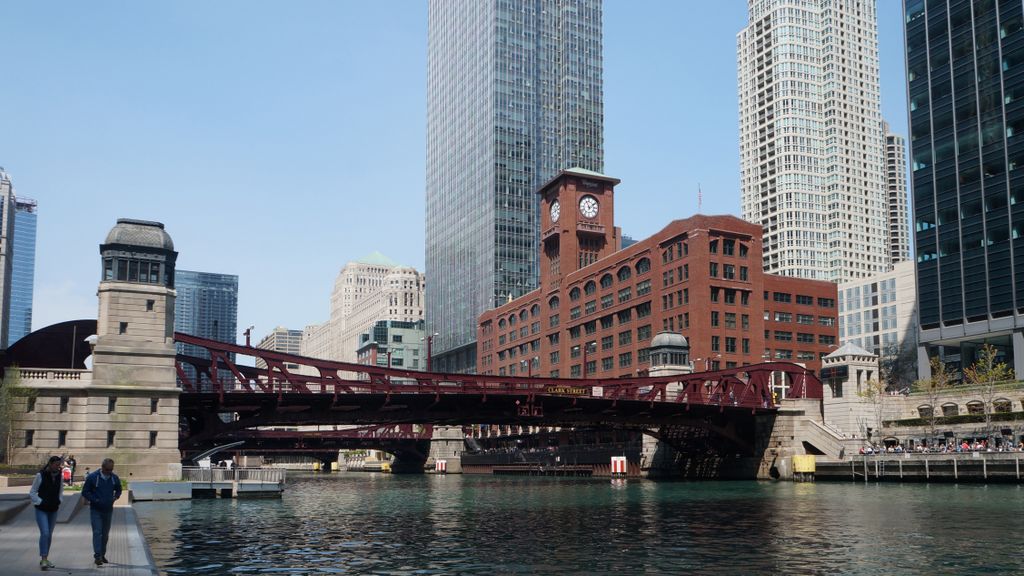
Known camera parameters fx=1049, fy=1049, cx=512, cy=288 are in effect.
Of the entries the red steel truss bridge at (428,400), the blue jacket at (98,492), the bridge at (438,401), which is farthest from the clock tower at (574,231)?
the blue jacket at (98,492)

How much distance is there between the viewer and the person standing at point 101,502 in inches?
1029

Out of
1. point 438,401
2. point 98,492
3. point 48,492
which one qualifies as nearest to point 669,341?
point 438,401

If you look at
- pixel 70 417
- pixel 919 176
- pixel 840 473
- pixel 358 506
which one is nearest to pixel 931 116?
pixel 919 176

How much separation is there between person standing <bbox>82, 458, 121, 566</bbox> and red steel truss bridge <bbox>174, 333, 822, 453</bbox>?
54360 mm

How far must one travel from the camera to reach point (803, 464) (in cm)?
10638

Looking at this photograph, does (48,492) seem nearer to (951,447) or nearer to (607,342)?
(951,447)

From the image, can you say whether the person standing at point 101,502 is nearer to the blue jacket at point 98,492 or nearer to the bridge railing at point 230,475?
the blue jacket at point 98,492

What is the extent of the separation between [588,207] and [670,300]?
4641 cm

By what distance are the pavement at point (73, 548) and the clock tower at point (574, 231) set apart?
505 feet

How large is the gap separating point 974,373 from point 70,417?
96356 millimetres

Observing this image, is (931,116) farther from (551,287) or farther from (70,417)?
(70,417)

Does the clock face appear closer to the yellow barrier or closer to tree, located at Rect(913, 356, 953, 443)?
tree, located at Rect(913, 356, 953, 443)

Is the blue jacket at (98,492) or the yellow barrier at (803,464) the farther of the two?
the yellow barrier at (803,464)

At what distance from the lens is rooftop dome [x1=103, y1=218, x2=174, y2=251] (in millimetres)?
80375
